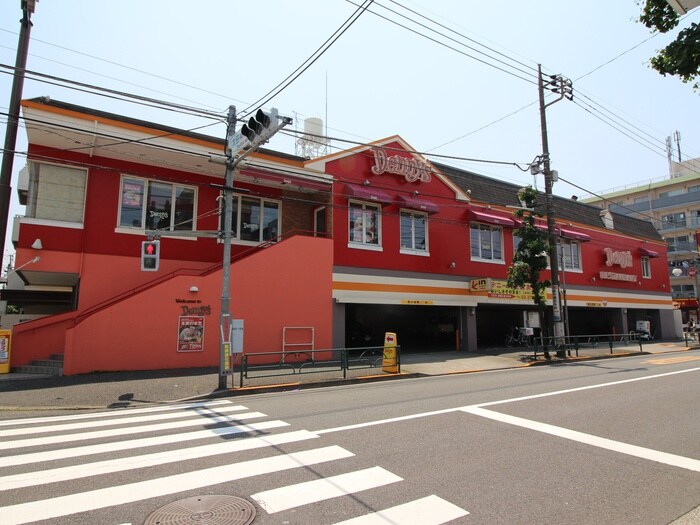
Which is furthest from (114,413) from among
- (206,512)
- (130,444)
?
(206,512)

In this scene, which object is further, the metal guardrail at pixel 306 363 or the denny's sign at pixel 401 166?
the denny's sign at pixel 401 166

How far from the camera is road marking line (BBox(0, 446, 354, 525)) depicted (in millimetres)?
Result: 4349

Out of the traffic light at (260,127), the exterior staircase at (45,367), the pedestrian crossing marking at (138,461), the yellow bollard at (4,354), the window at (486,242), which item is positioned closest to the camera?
the pedestrian crossing marking at (138,461)

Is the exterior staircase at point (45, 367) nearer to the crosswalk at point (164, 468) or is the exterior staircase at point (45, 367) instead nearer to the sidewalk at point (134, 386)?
the sidewalk at point (134, 386)

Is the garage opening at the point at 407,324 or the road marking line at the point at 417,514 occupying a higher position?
the garage opening at the point at 407,324

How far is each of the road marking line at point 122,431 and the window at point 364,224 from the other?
1213 centimetres

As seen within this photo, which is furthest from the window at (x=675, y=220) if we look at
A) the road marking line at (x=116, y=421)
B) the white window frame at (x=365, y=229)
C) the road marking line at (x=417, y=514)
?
the road marking line at (x=417, y=514)

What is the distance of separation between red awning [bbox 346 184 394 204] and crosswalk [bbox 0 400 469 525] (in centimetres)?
1273

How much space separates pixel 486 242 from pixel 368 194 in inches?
357

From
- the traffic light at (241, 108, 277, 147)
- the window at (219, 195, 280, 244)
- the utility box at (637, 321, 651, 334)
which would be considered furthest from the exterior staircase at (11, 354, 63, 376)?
the utility box at (637, 321, 651, 334)

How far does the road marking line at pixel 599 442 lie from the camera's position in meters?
5.85

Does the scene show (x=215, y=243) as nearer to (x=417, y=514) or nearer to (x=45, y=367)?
(x=45, y=367)

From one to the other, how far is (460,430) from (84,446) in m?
5.80

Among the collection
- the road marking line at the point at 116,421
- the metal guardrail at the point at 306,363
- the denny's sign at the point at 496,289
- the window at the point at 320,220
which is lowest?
the road marking line at the point at 116,421
